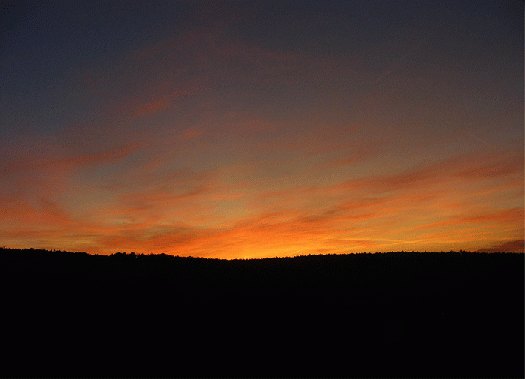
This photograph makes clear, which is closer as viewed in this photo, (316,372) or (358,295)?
(316,372)

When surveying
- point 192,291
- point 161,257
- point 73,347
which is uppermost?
point 161,257

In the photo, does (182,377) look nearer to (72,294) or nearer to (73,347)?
(73,347)

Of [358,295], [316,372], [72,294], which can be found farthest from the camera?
[358,295]

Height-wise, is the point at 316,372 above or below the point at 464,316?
below

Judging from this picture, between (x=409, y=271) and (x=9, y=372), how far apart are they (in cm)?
2136

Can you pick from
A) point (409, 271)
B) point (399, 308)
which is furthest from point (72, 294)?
point (409, 271)

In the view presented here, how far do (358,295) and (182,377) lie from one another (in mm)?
10587

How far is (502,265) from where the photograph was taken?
21.4 metres

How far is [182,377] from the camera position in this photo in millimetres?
10766

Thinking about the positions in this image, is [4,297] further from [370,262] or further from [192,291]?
[370,262]

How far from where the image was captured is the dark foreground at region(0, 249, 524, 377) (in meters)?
11.5

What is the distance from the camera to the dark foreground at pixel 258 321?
1148 cm

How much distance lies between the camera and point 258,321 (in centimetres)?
1445

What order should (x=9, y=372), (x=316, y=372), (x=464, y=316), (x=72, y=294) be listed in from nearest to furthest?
(x=9, y=372), (x=316, y=372), (x=464, y=316), (x=72, y=294)
